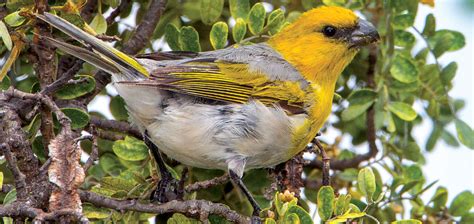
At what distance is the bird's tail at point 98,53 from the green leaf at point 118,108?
18.9 inches

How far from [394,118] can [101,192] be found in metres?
1.62

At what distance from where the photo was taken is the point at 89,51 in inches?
129

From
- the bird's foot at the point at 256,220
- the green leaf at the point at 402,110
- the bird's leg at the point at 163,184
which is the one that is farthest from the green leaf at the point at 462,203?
the bird's leg at the point at 163,184

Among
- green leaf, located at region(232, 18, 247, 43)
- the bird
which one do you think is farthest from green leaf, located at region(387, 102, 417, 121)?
green leaf, located at region(232, 18, 247, 43)

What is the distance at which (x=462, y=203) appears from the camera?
12.6ft

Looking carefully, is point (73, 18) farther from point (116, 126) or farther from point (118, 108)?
point (118, 108)

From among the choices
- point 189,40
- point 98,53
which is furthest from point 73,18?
point 189,40

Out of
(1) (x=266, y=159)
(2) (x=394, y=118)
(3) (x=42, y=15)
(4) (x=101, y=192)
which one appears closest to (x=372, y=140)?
(2) (x=394, y=118)

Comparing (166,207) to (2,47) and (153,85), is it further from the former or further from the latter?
(2,47)

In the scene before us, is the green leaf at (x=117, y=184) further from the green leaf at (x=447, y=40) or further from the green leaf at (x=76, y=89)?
the green leaf at (x=447, y=40)

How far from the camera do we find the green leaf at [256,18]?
11.9 feet

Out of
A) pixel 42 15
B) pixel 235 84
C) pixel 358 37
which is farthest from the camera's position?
pixel 358 37

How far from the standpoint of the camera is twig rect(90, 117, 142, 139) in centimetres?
367

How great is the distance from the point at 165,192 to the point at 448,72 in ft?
4.91
